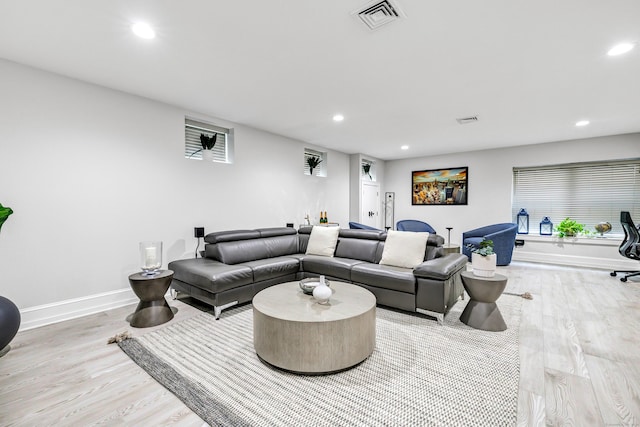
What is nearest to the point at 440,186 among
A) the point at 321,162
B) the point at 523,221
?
the point at 523,221

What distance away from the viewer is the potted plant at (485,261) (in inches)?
107

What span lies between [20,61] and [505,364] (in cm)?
493

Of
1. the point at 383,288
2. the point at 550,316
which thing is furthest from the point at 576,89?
the point at 383,288

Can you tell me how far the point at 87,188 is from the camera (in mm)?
3070

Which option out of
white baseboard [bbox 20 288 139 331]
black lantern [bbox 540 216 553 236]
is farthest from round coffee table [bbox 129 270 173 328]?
black lantern [bbox 540 216 553 236]

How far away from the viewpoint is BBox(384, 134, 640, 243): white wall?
5.35 m

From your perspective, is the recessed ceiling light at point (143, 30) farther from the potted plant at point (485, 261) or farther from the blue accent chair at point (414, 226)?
the blue accent chair at point (414, 226)

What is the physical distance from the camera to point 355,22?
80.2 inches

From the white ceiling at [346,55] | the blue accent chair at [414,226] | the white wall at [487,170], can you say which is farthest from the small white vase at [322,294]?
the white wall at [487,170]

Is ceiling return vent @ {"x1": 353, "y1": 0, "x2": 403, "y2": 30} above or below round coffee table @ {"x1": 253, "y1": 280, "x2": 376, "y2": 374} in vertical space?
above

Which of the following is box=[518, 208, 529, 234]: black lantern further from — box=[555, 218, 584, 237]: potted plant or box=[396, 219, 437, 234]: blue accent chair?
box=[396, 219, 437, 234]: blue accent chair

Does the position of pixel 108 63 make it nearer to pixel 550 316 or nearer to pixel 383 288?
pixel 383 288

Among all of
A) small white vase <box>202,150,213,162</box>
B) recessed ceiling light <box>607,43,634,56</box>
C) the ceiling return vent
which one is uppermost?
the ceiling return vent

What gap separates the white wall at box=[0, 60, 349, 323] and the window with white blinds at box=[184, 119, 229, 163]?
175 mm
